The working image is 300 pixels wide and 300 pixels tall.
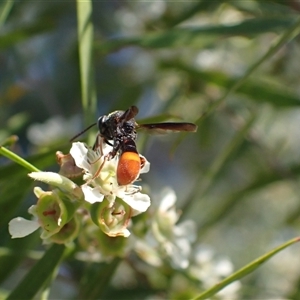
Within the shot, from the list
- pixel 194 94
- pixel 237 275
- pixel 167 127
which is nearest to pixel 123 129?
pixel 167 127

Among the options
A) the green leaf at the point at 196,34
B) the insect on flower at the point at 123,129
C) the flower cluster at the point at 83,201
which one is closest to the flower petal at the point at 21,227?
the flower cluster at the point at 83,201

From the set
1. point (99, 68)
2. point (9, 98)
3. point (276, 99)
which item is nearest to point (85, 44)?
point (276, 99)

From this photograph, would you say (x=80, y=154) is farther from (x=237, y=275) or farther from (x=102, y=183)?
(x=237, y=275)

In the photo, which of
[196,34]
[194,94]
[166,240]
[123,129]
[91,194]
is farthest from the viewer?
[194,94]

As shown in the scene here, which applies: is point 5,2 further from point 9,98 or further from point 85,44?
point 9,98

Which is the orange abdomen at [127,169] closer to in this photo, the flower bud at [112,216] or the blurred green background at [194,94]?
the flower bud at [112,216]

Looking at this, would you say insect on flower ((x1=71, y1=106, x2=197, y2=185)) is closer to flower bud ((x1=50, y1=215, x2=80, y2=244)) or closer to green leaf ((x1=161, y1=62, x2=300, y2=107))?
flower bud ((x1=50, y1=215, x2=80, y2=244))

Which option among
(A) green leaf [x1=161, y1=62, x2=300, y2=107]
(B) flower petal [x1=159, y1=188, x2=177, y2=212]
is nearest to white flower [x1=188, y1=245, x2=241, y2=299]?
(B) flower petal [x1=159, y1=188, x2=177, y2=212]
